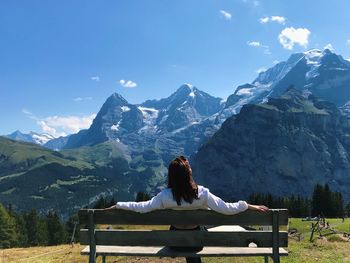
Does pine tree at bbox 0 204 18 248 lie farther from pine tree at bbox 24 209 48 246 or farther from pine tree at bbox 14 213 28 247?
pine tree at bbox 24 209 48 246

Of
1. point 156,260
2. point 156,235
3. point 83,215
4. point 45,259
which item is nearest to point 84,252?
point 83,215

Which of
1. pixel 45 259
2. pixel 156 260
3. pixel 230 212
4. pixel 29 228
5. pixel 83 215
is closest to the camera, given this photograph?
pixel 230 212

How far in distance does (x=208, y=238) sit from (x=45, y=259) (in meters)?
16.2

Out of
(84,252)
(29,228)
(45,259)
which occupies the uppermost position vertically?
(84,252)

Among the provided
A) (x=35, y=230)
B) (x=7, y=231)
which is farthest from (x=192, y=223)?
(x=35, y=230)

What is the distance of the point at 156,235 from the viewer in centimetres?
989

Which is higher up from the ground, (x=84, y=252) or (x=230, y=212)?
(x=230, y=212)

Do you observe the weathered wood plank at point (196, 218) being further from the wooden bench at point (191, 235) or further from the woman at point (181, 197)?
the woman at point (181, 197)

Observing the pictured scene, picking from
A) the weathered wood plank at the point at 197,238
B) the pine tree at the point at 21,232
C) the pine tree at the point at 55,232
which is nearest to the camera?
the weathered wood plank at the point at 197,238

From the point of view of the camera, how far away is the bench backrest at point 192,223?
962 centimetres

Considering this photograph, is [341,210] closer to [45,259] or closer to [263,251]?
[45,259]

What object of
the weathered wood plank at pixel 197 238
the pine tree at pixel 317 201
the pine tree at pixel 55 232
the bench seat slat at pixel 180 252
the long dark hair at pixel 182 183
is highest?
the long dark hair at pixel 182 183

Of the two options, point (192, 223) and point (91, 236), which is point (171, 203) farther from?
point (91, 236)

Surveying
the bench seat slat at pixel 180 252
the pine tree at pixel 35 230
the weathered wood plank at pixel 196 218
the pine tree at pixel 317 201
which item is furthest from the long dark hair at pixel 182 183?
the pine tree at pixel 317 201
